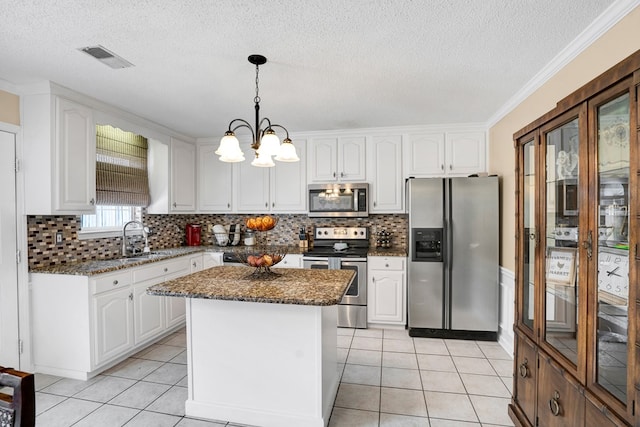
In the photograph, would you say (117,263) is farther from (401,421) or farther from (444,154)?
(444,154)

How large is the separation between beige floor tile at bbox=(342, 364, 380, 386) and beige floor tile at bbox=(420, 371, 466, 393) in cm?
38

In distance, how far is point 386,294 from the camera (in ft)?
12.3

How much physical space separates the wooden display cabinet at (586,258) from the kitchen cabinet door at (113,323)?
124 inches

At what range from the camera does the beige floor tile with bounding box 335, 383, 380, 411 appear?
7.39 feet

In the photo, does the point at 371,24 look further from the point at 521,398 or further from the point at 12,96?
the point at 12,96

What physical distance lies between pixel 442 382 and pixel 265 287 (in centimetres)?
175

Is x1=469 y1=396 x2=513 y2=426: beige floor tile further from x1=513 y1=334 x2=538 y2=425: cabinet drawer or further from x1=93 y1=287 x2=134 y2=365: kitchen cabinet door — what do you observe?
x1=93 y1=287 x2=134 y2=365: kitchen cabinet door

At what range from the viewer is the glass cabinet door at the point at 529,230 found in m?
1.84

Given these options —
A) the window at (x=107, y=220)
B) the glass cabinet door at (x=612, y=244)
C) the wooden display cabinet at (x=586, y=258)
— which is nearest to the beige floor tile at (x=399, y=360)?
the wooden display cabinet at (x=586, y=258)

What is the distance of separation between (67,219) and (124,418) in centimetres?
196

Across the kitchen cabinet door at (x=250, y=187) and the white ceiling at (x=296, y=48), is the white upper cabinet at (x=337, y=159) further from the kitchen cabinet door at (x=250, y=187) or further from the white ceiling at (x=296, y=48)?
the white ceiling at (x=296, y=48)

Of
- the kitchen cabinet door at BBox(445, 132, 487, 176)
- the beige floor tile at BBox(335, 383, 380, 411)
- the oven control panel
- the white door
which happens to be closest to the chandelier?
the beige floor tile at BBox(335, 383, 380, 411)

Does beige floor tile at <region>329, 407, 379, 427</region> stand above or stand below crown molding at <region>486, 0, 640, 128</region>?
below

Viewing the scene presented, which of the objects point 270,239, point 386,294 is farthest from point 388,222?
point 270,239
